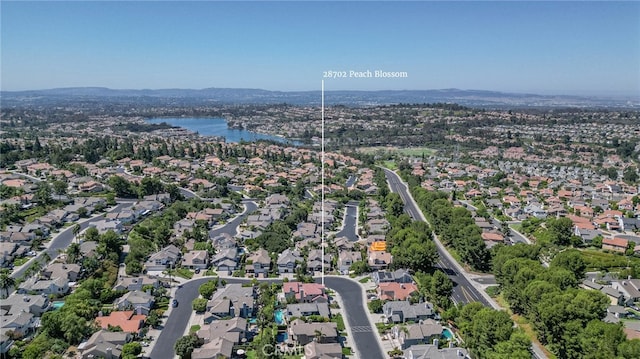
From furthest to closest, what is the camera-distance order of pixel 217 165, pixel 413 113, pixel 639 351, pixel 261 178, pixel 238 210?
1. pixel 413 113
2. pixel 217 165
3. pixel 261 178
4. pixel 238 210
5. pixel 639 351

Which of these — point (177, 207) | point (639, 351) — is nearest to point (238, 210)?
point (177, 207)

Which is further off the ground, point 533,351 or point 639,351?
point 639,351

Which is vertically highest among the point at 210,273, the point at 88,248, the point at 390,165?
the point at 88,248

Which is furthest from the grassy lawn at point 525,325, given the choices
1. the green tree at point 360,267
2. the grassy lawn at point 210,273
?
the grassy lawn at point 210,273

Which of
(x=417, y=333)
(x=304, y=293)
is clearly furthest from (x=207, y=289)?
(x=417, y=333)

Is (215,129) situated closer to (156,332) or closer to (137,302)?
(137,302)

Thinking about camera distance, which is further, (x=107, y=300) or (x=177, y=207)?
(x=177, y=207)

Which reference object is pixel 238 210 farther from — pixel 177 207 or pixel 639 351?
pixel 639 351
